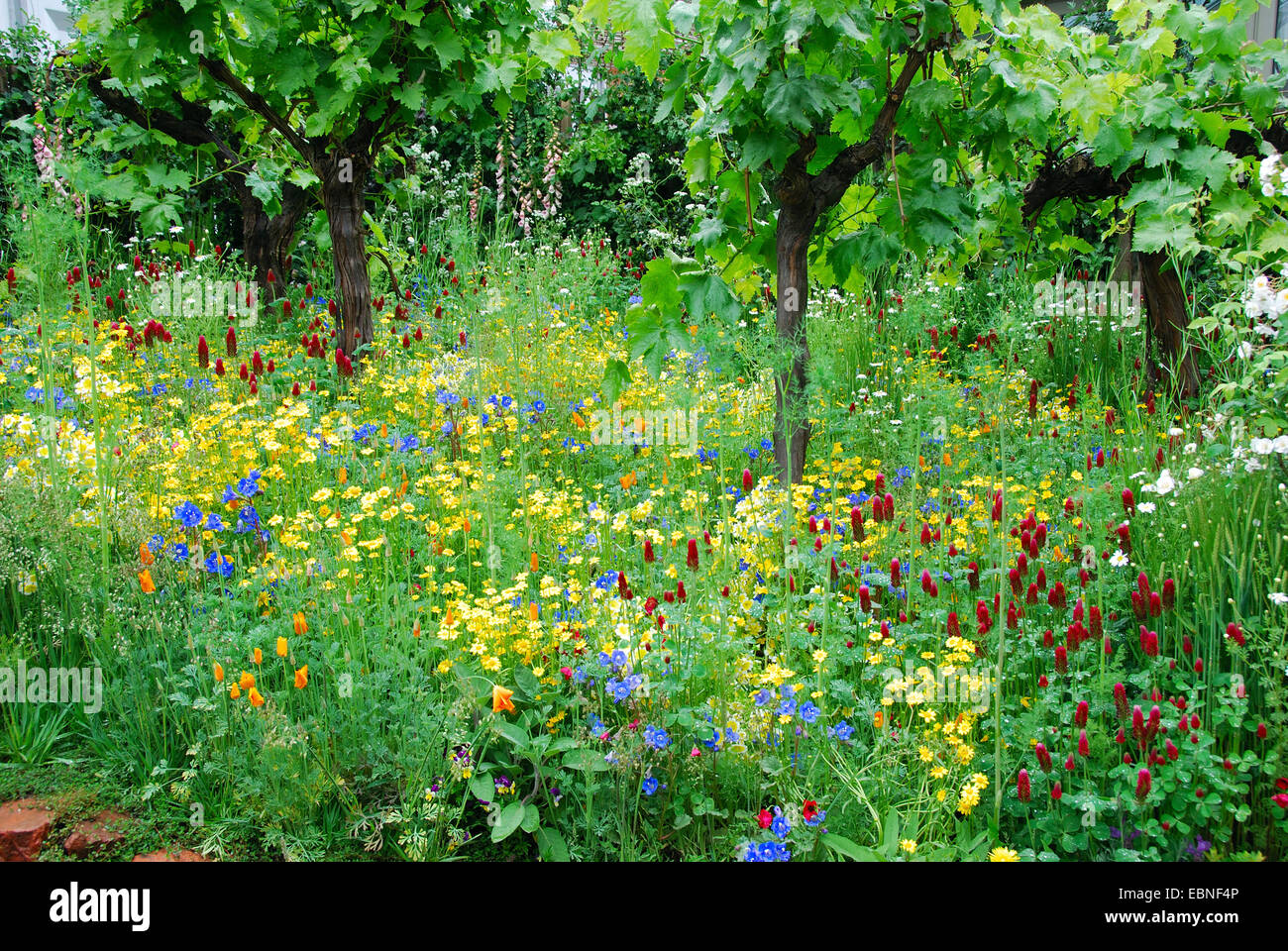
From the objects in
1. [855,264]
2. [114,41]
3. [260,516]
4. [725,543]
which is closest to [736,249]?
[855,264]

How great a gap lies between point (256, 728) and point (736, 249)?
283 centimetres

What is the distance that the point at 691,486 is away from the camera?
159 inches

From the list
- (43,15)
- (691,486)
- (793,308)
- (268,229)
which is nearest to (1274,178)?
(793,308)

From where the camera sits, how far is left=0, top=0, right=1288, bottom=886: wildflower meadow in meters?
2.25

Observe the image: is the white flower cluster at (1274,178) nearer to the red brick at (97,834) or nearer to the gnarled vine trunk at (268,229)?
the red brick at (97,834)

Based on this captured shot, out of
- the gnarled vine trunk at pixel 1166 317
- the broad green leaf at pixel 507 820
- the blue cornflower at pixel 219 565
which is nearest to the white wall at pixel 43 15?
the blue cornflower at pixel 219 565

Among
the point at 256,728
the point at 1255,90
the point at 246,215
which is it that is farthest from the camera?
the point at 246,215

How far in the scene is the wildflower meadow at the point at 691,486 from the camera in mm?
2248

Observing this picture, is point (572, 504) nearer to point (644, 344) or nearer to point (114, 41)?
point (644, 344)

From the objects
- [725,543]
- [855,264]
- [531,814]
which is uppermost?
[855,264]

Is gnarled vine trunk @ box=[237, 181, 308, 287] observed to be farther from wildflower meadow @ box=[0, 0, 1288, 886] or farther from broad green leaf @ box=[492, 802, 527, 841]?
broad green leaf @ box=[492, 802, 527, 841]

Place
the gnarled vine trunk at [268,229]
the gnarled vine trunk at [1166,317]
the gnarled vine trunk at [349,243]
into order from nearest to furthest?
1. the gnarled vine trunk at [1166,317]
2. the gnarled vine trunk at [349,243]
3. the gnarled vine trunk at [268,229]

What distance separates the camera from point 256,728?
2330 mm

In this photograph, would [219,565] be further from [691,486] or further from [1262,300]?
[1262,300]
